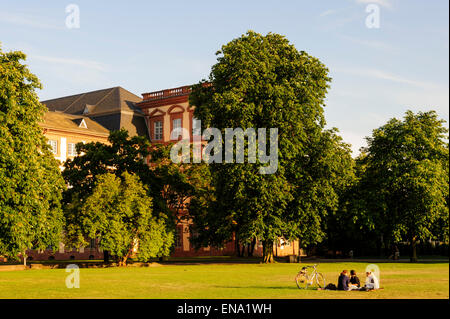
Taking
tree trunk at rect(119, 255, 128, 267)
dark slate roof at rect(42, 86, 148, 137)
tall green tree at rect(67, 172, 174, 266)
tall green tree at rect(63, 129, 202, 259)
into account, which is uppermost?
dark slate roof at rect(42, 86, 148, 137)

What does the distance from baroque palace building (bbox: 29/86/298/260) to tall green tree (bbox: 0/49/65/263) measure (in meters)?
38.5

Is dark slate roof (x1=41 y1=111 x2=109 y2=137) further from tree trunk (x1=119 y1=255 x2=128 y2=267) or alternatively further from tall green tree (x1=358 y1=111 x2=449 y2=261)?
tall green tree (x1=358 y1=111 x2=449 y2=261)

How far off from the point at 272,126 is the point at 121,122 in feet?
136

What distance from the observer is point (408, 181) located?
2089 inches

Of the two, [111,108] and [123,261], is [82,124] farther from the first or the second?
[123,261]

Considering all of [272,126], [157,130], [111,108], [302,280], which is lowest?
[302,280]

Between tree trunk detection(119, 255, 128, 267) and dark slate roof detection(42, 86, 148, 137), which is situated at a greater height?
dark slate roof detection(42, 86, 148, 137)

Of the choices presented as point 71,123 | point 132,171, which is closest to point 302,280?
point 132,171

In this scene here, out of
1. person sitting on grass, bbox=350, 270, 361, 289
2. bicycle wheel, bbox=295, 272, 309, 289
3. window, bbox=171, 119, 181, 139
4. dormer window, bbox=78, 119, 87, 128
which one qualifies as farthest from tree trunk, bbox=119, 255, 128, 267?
dormer window, bbox=78, 119, 87, 128

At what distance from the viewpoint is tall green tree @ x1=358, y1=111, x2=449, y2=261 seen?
5247 centimetres
